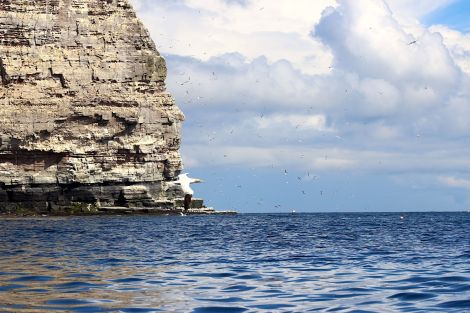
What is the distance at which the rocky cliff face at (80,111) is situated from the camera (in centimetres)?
7112

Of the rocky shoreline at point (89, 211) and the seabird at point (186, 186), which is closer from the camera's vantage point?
the rocky shoreline at point (89, 211)

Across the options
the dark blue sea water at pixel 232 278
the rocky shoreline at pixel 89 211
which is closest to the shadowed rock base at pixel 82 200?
the rocky shoreline at pixel 89 211

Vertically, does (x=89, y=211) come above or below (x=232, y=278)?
above

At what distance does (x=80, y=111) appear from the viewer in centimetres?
7312

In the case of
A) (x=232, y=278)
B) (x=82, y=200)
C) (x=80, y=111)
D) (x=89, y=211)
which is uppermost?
(x=80, y=111)

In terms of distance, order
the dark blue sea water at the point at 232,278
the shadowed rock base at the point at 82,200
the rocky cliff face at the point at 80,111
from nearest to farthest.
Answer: the dark blue sea water at the point at 232,278, the shadowed rock base at the point at 82,200, the rocky cliff face at the point at 80,111

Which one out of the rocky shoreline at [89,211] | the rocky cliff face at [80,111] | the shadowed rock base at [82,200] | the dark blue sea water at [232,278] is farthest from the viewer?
the rocky cliff face at [80,111]

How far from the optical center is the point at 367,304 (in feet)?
42.7

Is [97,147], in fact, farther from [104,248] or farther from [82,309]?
[82,309]

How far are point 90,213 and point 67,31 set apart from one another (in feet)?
61.2

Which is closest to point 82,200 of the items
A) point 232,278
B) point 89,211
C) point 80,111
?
point 89,211

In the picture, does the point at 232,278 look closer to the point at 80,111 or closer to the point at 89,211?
the point at 89,211

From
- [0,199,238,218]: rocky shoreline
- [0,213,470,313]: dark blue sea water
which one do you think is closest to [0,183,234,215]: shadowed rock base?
[0,199,238,218]: rocky shoreline

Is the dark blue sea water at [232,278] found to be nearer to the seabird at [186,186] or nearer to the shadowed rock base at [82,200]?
the shadowed rock base at [82,200]
